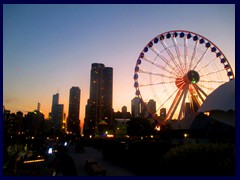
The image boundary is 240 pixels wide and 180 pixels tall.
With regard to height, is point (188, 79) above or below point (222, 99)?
above

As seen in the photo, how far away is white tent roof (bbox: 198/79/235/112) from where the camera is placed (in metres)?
21.5

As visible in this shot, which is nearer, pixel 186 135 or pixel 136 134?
pixel 186 135

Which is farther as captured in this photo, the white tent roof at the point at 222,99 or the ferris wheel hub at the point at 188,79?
the ferris wheel hub at the point at 188,79

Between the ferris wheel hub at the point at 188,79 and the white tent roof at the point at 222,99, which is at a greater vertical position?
the ferris wheel hub at the point at 188,79

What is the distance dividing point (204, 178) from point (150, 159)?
5950 mm

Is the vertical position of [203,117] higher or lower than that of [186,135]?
higher

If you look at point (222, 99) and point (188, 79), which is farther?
point (188, 79)

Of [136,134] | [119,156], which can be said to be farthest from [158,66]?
[136,134]

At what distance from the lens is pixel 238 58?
5.60 meters

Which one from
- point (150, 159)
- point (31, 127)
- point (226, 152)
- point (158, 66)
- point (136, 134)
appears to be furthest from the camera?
point (31, 127)

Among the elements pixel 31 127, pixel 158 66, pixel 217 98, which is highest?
Result: pixel 158 66

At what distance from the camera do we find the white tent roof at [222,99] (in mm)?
21456

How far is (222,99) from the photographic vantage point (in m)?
22.7

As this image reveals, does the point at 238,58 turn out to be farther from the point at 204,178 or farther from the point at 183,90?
the point at 183,90
